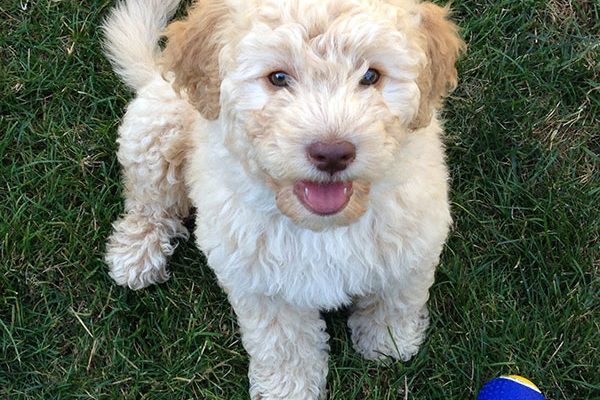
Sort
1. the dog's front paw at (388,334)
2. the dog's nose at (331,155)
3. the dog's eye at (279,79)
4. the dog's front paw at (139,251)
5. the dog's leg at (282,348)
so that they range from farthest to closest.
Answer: the dog's front paw at (139,251) < the dog's front paw at (388,334) < the dog's leg at (282,348) < the dog's eye at (279,79) < the dog's nose at (331,155)

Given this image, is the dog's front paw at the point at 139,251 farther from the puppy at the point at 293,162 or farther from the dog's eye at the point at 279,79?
the dog's eye at the point at 279,79

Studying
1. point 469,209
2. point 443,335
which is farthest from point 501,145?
point 443,335

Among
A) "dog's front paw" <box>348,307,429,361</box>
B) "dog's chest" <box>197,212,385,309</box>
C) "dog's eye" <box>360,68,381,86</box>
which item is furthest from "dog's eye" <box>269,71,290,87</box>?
"dog's front paw" <box>348,307,429,361</box>

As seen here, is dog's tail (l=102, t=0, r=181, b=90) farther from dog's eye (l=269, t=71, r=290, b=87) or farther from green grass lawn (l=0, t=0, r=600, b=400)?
dog's eye (l=269, t=71, r=290, b=87)

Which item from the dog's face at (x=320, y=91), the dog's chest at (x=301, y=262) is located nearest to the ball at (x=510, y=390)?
the dog's chest at (x=301, y=262)

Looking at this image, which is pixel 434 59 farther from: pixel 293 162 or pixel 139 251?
pixel 139 251

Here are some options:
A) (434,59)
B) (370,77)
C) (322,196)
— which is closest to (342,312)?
(322,196)

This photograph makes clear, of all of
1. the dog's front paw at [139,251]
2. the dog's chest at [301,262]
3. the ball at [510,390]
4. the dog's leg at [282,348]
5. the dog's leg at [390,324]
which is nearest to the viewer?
the dog's chest at [301,262]
